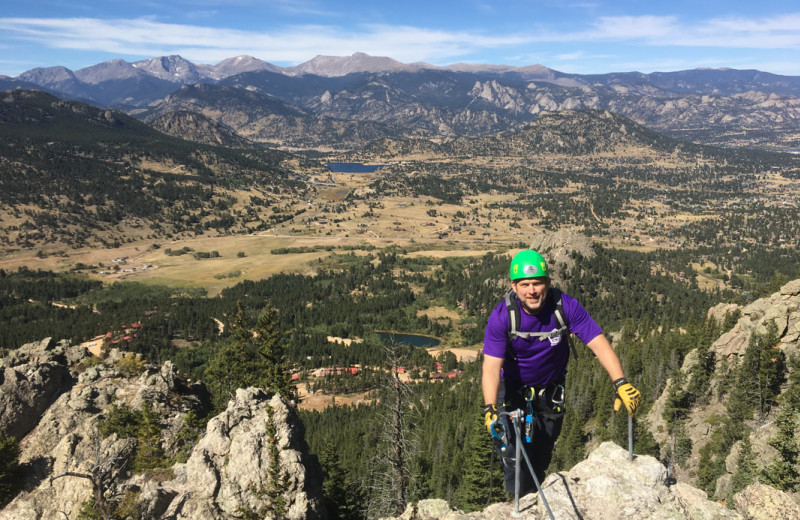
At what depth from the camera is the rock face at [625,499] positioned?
383 inches

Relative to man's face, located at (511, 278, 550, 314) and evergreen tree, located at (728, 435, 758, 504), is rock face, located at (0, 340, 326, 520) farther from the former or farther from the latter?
evergreen tree, located at (728, 435, 758, 504)

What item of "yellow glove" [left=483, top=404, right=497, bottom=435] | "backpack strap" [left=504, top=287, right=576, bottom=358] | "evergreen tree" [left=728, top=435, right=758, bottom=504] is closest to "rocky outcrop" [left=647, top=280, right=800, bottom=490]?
"evergreen tree" [left=728, top=435, right=758, bottom=504]

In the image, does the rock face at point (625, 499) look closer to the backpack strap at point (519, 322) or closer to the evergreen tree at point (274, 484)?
the backpack strap at point (519, 322)

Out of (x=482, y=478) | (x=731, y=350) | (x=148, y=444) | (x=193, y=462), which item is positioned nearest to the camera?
(x=193, y=462)

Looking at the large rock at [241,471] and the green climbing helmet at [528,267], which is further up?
the green climbing helmet at [528,267]

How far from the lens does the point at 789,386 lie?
141 ft

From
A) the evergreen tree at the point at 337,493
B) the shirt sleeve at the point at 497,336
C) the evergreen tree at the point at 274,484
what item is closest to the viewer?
the shirt sleeve at the point at 497,336

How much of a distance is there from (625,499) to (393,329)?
66.3 metres

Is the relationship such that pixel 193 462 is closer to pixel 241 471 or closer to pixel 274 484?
pixel 241 471

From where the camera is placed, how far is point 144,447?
27375mm

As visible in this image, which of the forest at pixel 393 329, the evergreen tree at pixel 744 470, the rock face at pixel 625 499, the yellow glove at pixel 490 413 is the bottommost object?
the forest at pixel 393 329

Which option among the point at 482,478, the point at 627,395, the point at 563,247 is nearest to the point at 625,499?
the point at 627,395

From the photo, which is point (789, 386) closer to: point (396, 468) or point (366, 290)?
point (396, 468)

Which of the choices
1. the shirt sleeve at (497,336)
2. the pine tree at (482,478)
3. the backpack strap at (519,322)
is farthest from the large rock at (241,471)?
the pine tree at (482,478)
